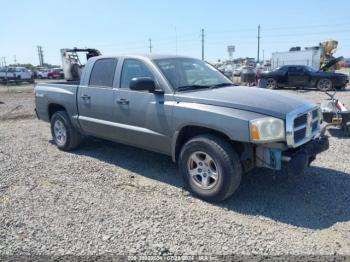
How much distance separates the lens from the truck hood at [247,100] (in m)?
3.80

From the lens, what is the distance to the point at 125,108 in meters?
5.02

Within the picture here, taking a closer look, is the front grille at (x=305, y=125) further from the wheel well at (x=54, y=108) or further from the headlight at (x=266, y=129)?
the wheel well at (x=54, y=108)

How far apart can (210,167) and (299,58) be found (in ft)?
102

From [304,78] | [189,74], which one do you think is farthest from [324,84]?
[189,74]

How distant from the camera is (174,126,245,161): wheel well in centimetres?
412

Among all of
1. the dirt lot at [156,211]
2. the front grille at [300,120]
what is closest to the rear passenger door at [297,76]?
the dirt lot at [156,211]

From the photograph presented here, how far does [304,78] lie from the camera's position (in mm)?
19312

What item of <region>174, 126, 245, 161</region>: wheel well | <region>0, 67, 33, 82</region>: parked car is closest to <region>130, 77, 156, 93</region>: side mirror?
<region>174, 126, 245, 161</region>: wheel well

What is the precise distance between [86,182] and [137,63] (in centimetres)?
192

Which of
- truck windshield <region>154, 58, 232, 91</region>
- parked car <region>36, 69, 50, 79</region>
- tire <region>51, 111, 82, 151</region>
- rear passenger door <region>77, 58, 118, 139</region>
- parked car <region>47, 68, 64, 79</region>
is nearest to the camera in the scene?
truck windshield <region>154, 58, 232, 91</region>

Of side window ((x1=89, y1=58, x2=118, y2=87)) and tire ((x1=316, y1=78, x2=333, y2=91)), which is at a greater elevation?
side window ((x1=89, y1=58, x2=118, y2=87))

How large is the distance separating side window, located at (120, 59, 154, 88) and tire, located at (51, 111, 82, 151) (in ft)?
5.91

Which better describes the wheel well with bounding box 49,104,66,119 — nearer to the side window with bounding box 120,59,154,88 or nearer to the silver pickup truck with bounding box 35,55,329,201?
the silver pickup truck with bounding box 35,55,329,201

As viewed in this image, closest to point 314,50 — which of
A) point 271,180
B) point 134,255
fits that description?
point 271,180
